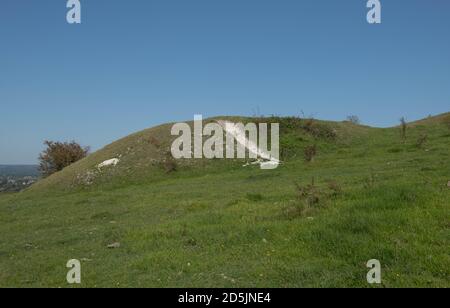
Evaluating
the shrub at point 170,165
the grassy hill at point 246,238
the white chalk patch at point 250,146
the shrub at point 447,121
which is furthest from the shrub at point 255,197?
the shrub at point 447,121

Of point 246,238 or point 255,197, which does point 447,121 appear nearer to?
point 255,197

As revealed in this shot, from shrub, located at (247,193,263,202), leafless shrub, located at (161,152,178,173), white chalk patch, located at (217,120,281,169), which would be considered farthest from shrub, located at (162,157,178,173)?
shrub, located at (247,193,263,202)

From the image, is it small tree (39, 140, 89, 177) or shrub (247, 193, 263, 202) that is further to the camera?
small tree (39, 140, 89, 177)

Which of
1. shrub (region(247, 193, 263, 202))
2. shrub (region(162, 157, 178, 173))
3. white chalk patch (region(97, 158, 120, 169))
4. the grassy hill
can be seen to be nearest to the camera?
the grassy hill

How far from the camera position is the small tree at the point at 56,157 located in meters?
52.2

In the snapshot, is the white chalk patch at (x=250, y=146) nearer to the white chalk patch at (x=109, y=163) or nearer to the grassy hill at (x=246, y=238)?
the white chalk patch at (x=109, y=163)

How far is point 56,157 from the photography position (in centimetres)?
5212

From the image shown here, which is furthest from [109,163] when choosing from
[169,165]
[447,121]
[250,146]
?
[447,121]

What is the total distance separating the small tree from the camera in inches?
2053

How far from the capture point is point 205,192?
22.6 m

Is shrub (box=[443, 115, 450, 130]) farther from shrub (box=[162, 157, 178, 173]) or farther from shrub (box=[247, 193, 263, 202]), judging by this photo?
shrub (box=[247, 193, 263, 202])

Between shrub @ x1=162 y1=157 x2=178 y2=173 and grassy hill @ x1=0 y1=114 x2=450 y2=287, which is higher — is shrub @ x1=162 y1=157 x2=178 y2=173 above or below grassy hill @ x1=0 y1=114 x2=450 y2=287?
above
